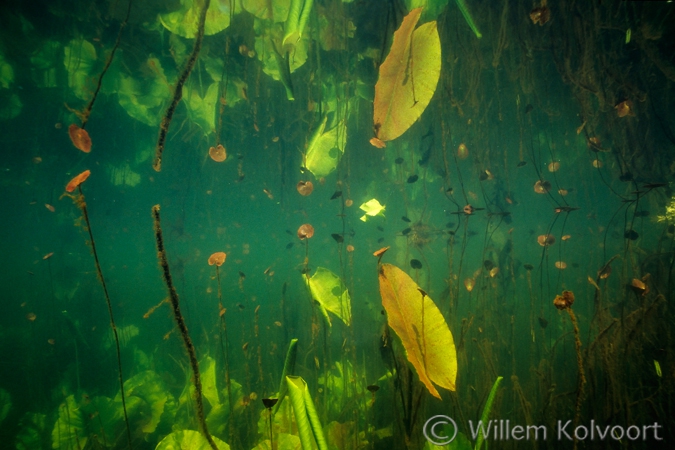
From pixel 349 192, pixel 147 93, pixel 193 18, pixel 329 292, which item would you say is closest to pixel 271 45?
pixel 193 18

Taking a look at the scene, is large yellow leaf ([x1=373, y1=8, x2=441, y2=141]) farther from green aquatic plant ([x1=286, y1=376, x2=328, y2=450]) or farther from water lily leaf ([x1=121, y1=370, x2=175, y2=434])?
water lily leaf ([x1=121, y1=370, x2=175, y2=434])

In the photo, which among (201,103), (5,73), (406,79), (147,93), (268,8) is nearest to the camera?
(406,79)

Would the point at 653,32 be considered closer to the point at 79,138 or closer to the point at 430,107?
the point at 430,107

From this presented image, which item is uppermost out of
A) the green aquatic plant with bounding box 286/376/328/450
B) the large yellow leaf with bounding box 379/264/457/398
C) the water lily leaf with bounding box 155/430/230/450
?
the large yellow leaf with bounding box 379/264/457/398

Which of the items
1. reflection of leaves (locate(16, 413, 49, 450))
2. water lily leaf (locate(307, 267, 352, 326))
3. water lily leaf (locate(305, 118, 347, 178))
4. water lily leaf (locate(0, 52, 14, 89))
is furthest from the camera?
water lily leaf (locate(0, 52, 14, 89))

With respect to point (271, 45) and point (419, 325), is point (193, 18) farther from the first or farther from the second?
point (419, 325)

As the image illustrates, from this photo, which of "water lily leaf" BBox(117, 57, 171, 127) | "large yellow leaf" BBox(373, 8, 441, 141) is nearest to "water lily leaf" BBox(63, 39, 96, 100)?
"water lily leaf" BBox(117, 57, 171, 127)

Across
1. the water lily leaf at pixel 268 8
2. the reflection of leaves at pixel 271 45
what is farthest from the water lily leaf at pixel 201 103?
the water lily leaf at pixel 268 8

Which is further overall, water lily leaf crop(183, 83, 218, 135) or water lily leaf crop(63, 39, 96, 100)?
water lily leaf crop(183, 83, 218, 135)
